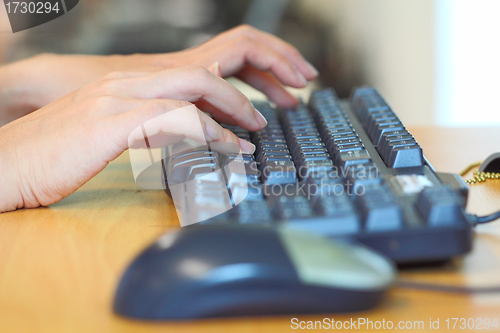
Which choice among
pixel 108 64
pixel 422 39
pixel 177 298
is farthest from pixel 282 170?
pixel 422 39

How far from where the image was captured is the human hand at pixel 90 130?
19.0 inches

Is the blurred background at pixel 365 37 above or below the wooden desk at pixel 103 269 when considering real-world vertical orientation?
below

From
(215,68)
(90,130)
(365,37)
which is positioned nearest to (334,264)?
(90,130)

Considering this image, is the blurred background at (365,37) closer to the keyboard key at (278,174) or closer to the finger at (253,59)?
the finger at (253,59)

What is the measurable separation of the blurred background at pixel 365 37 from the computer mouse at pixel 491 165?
1.36 meters

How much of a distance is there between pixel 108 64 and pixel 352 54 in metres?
1.47

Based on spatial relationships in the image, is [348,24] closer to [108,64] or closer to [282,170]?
[108,64]

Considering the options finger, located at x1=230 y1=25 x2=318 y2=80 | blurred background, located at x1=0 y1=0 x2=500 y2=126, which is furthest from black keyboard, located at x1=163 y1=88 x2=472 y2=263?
blurred background, located at x1=0 y1=0 x2=500 y2=126

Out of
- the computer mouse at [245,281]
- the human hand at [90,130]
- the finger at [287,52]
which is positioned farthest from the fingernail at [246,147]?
the finger at [287,52]

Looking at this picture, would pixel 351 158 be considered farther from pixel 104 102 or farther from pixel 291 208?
pixel 104 102

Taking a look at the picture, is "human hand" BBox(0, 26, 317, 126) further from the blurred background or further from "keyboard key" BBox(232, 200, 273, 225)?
the blurred background

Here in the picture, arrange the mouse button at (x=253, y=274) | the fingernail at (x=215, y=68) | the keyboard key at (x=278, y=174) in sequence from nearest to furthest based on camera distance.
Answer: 1. the mouse button at (x=253, y=274)
2. the keyboard key at (x=278, y=174)
3. the fingernail at (x=215, y=68)

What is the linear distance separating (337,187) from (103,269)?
20 centimetres

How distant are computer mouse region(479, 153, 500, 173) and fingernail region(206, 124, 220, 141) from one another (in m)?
0.32
